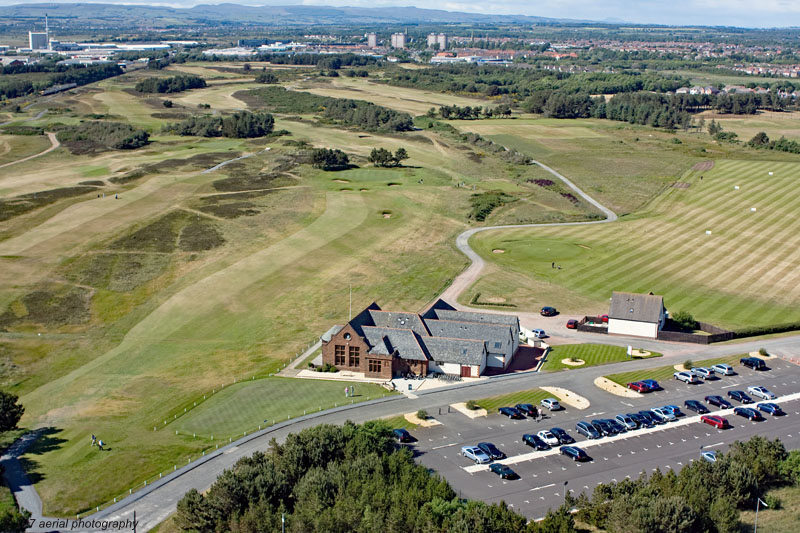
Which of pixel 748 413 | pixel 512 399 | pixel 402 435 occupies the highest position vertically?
pixel 748 413

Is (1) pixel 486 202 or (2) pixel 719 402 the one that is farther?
(1) pixel 486 202

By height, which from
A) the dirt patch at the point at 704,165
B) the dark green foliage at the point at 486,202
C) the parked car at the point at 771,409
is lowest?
the parked car at the point at 771,409

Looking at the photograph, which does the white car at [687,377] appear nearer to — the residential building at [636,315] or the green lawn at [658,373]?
the green lawn at [658,373]

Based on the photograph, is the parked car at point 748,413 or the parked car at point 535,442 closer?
the parked car at point 535,442

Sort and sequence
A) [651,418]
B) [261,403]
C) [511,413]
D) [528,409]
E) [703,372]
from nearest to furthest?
[651,418], [511,413], [528,409], [261,403], [703,372]

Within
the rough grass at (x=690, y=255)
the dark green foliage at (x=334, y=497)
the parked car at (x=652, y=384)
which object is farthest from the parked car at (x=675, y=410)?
the rough grass at (x=690, y=255)

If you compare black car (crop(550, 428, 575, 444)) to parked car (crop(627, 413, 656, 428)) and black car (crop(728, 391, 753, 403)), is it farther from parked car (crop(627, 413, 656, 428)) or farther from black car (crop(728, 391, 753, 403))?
black car (crop(728, 391, 753, 403))

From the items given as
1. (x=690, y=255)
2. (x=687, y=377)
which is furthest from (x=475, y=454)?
(x=690, y=255)

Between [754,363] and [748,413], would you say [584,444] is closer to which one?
[748,413]
